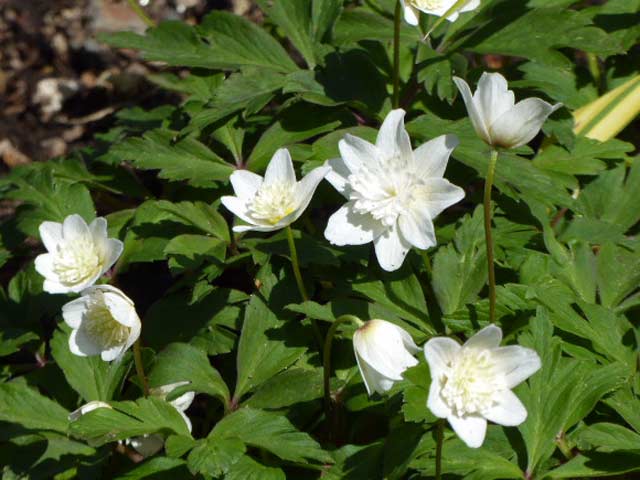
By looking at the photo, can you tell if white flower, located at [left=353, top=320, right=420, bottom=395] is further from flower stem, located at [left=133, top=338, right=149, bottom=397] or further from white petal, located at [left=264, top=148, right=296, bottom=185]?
flower stem, located at [left=133, top=338, right=149, bottom=397]

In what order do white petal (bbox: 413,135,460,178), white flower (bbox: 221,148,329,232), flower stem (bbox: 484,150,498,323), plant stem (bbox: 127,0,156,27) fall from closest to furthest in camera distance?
flower stem (bbox: 484,150,498,323), white petal (bbox: 413,135,460,178), white flower (bbox: 221,148,329,232), plant stem (bbox: 127,0,156,27)

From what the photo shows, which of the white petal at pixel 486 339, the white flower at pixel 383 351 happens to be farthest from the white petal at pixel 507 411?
the white flower at pixel 383 351

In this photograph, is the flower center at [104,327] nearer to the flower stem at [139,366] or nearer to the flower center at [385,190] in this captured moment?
the flower stem at [139,366]

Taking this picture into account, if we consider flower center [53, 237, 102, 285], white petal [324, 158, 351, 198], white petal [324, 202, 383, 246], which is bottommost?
flower center [53, 237, 102, 285]

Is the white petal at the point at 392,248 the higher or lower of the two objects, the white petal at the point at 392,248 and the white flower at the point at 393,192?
the lower

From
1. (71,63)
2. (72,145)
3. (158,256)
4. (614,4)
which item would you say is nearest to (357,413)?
(158,256)

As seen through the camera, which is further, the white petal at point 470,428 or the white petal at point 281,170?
the white petal at point 281,170

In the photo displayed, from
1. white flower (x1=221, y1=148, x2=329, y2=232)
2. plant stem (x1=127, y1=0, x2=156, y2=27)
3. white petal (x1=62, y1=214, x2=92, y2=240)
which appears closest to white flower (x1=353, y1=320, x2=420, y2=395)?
white flower (x1=221, y1=148, x2=329, y2=232)

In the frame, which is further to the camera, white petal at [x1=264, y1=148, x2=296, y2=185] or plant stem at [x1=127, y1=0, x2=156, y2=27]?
plant stem at [x1=127, y1=0, x2=156, y2=27]
